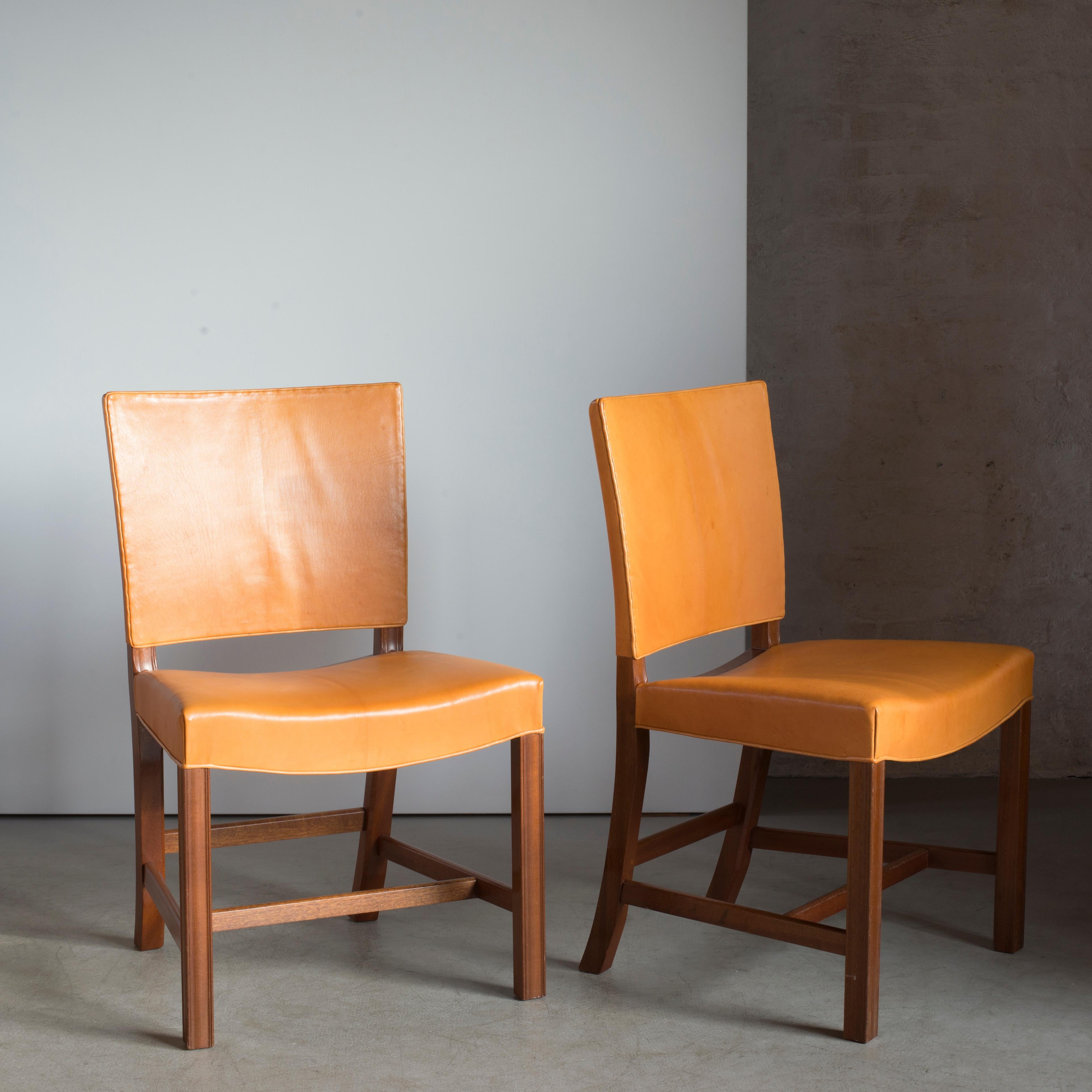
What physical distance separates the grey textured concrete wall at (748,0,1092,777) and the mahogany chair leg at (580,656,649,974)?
4.73ft

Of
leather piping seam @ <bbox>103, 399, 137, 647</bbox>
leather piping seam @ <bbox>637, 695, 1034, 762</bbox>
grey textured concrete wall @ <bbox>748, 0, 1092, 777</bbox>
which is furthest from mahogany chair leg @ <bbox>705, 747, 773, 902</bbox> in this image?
grey textured concrete wall @ <bbox>748, 0, 1092, 777</bbox>

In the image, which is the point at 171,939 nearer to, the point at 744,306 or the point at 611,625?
the point at 611,625

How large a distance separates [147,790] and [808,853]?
3.44ft

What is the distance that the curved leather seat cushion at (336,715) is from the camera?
1.49m

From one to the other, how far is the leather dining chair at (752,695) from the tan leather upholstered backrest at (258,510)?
436 millimetres

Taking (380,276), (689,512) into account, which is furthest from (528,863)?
(380,276)

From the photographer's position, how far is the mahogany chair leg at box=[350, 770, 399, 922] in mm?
1983

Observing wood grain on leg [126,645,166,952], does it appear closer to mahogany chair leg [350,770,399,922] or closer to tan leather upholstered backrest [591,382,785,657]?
mahogany chair leg [350,770,399,922]

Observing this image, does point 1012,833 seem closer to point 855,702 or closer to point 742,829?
point 742,829

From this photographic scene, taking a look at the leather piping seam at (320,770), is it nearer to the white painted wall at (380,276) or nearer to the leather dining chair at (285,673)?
the leather dining chair at (285,673)

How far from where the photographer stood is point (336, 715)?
1522mm

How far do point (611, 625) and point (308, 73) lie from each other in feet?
4.49

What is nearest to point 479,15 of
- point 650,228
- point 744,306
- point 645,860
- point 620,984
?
point 650,228

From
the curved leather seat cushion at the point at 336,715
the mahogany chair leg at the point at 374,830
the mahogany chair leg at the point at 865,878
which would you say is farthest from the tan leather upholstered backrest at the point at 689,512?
the mahogany chair leg at the point at 374,830
